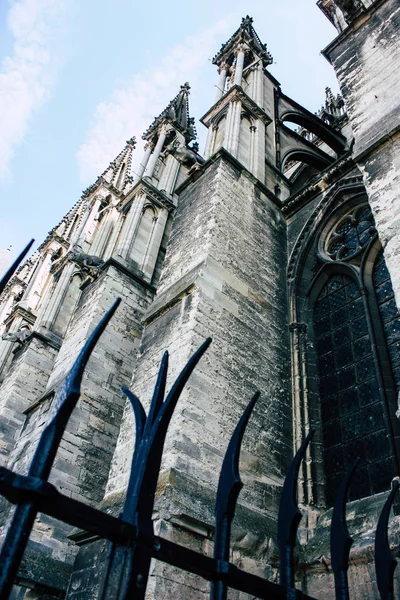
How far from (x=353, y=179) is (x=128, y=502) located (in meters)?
7.12

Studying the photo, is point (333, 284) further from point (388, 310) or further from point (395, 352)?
point (395, 352)

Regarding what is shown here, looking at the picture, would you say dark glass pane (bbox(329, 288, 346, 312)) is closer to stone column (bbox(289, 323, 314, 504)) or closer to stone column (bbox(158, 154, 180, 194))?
stone column (bbox(289, 323, 314, 504))

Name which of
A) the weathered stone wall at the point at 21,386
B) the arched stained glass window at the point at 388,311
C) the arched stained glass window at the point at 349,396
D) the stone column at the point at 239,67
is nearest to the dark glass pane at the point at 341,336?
the arched stained glass window at the point at 349,396

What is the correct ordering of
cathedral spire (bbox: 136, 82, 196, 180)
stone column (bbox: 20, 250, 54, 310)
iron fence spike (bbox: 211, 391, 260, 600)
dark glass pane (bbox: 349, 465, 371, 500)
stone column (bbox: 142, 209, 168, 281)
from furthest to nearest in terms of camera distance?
stone column (bbox: 20, 250, 54, 310) < cathedral spire (bbox: 136, 82, 196, 180) < stone column (bbox: 142, 209, 168, 281) < dark glass pane (bbox: 349, 465, 371, 500) < iron fence spike (bbox: 211, 391, 260, 600)

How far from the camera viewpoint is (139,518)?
1.32 meters

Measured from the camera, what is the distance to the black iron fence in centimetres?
112

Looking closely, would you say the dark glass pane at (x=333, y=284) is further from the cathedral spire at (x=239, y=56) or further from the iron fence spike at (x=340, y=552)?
the cathedral spire at (x=239, y=56)

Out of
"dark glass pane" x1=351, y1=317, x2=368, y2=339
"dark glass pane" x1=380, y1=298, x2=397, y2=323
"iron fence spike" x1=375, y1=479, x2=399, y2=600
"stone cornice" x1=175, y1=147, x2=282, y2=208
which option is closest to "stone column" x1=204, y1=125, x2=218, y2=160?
"stone cornice" x1=175, y1=147, x2=282, y2=208

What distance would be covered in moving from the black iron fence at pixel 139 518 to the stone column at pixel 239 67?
1065 cm

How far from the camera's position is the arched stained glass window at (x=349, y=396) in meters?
4.79

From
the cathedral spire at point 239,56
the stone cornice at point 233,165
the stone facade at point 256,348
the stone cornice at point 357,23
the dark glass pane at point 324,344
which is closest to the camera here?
the stone facade at point 256,348

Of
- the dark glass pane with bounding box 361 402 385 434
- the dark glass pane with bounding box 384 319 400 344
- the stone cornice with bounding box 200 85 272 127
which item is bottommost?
the dark glass pane with bounding box 361 402 385 434

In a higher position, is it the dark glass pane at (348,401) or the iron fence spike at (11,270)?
the dark glass pane at (348,401)

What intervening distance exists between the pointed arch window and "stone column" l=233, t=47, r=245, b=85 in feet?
17.3
